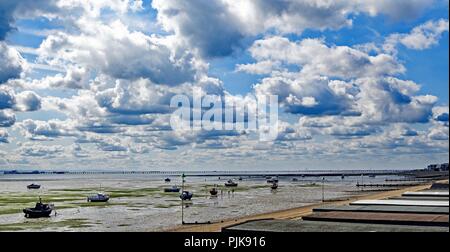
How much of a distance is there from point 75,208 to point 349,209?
197ft

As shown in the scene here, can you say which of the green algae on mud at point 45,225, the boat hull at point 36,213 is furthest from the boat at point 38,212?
the green algae on mud at point 45,225

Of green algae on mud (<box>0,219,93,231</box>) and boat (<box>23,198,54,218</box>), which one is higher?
boat (<box>23,198,54,218</box>)

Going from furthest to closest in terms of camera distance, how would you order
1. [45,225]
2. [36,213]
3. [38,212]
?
[38,212], [36,213], [45,225]

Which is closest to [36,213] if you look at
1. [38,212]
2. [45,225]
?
[38,212]

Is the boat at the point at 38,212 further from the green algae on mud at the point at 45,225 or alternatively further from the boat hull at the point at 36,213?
the green algae on mud at the point at 45,225

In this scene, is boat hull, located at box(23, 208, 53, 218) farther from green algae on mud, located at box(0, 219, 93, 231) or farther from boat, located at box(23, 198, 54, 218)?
green algae on mud, located at box(0, 219, 93, 231)

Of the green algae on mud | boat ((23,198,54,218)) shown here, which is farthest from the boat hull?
the green algae on mud

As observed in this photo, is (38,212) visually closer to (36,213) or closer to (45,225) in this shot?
A: (36,213)

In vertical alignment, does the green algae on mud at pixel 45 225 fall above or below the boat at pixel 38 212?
below

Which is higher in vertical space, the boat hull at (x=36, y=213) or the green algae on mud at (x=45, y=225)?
the boat hull at (x=36, y=213)

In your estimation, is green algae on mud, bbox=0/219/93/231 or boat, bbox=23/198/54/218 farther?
boat, bbox=23/198/54/218

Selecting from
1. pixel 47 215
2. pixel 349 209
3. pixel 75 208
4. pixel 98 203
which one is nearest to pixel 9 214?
pixel 47 215

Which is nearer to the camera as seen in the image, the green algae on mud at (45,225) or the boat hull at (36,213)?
the green algae on mud at (45,225)
